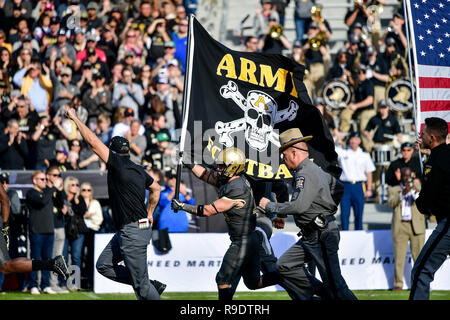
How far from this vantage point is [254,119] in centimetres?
1166

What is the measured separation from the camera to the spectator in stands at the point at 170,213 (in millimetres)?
15188

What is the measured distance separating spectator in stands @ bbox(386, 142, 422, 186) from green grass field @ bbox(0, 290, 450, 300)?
2.25 meters

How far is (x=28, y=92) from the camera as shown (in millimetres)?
18938

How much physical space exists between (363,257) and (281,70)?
4.45 metres

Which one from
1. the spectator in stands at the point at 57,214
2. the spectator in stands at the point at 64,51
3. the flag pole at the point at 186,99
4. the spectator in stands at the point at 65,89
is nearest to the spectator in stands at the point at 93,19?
the spectator in stands at the point at 64,51

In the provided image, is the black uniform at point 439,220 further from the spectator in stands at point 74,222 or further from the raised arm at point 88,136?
the spectator in stands at point 74,222

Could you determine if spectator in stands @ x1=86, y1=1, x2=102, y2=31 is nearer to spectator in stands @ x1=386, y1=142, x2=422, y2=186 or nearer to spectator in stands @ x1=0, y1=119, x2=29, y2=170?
spectator in stands @ x1=0, y1=119, x2=29, y2=170

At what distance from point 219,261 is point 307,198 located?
5.43m

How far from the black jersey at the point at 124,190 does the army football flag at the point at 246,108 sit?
0.92 m

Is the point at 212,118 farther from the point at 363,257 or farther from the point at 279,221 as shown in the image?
the point at 363,257

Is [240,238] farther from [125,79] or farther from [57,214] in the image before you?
[125,79]

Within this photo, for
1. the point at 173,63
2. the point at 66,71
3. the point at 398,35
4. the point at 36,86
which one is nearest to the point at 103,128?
the point at 66,71

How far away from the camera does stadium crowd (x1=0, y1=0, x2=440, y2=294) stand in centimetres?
1634
